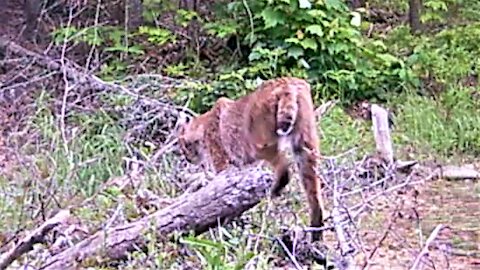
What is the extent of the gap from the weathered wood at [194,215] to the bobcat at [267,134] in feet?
3.57

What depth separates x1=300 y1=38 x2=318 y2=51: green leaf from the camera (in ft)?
38.8

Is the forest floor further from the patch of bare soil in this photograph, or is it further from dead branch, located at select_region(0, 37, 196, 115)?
dead branch, located at select_region(0, 37, 196, 115)

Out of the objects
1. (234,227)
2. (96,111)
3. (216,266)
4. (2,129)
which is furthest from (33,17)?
(216,266)

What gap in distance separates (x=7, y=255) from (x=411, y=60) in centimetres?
829

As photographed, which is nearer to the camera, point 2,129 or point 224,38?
point 2,129

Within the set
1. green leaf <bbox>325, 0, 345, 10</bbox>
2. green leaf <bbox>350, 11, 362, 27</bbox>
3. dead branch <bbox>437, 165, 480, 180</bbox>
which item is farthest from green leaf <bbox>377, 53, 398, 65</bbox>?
dead branch <bbox>437, 165, 480, 180</bbox>

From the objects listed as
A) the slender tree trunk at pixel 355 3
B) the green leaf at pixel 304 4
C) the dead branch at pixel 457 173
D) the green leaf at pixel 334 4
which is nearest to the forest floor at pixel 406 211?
the dead branch at pixel 457 173

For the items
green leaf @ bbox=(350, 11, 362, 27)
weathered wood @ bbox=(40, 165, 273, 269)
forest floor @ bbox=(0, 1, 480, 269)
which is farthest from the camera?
green leaf @ bbox=(350, 11, 362, 27)

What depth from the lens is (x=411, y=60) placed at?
41.1 feet

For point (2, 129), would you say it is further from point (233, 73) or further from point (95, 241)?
point (95, 241)

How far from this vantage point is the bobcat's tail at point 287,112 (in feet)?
21.3

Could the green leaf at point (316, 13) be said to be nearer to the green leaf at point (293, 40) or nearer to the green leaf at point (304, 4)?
the green leaf at point (304, 4)

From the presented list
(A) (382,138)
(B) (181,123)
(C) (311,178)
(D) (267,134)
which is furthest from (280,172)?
(A) (382,138)

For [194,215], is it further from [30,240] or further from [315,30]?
[315,30]
